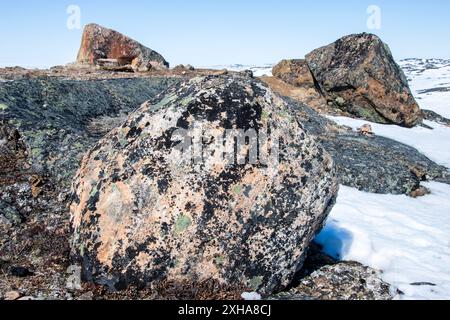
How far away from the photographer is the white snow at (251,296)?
6.03m

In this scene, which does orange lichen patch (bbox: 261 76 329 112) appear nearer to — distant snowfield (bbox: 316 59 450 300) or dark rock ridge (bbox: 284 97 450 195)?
dark rock ridge (bbox: 284 97 450 195)

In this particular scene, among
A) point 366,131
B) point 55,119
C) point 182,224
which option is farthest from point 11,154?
point 366,131

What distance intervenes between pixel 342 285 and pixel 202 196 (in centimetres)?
277

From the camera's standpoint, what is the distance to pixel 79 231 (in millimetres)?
6246

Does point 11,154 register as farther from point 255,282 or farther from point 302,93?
point 302,93

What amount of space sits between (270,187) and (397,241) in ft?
13.0

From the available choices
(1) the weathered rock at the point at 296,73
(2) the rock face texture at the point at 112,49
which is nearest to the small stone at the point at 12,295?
(2) the rock face texture at the point at 112,49

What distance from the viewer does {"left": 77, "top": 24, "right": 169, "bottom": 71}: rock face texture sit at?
30422 millimetres

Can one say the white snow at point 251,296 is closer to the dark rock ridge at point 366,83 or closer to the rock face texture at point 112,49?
the dark rock ridge at point 366,83

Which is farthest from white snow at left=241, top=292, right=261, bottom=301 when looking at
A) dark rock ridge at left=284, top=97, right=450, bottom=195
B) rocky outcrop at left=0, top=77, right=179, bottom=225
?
dark rock ridge at left=284, top=97, right=450, bottom=195

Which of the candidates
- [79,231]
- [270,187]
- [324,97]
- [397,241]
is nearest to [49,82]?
[79,231]

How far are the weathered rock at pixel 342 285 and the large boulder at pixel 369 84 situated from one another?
20.8m

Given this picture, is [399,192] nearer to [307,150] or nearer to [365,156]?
[365,156]

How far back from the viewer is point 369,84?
1023 inches
